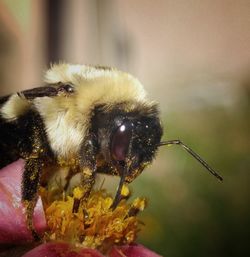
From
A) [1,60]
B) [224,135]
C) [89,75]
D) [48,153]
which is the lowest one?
[224,135]

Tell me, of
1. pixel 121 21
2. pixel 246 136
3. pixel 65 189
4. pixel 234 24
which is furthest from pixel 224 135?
pixel 65 189

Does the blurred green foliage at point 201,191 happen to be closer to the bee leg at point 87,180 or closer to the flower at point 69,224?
the flower at point 69,224

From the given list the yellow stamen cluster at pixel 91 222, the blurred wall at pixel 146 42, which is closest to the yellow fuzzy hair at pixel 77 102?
the yellow stamen cluster at pixel 91 222

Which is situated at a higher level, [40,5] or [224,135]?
[40,5]

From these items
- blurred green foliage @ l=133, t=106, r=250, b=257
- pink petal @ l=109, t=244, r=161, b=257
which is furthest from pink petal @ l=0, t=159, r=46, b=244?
blurred green foliage @ l=133, t=106, r=250, b=257

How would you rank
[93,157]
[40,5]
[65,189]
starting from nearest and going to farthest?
1. [93,157]
2. [65,189]
3. [40,5]

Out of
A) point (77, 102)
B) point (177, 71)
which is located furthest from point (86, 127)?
point (177, 71)

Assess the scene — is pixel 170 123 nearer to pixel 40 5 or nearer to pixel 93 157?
pixel 40 5

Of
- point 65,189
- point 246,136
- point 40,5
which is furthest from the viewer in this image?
point 40,5
